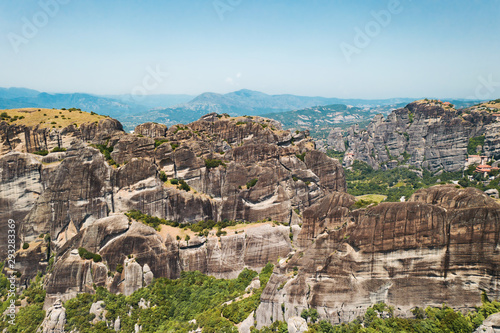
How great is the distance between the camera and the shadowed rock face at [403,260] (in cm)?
2128

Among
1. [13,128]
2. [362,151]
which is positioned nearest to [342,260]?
[13,128]

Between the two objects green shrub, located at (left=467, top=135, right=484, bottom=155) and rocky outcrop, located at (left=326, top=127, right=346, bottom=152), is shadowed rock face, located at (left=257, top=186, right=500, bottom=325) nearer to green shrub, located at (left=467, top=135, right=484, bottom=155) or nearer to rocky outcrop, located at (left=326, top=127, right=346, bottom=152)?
green shrub, located at (left=467, top=135, right=484, bottom=155)

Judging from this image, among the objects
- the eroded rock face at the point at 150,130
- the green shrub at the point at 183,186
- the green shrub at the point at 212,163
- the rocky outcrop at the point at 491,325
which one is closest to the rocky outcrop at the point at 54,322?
the green shrub at the point at 183,186

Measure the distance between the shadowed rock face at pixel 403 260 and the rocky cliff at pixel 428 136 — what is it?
89661mm

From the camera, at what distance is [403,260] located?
74.9 ft

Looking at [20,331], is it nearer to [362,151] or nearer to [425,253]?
[425,253]

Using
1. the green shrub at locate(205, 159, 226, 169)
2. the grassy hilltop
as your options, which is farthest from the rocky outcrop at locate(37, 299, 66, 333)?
the grassy hilltop

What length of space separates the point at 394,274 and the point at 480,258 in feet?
18.5

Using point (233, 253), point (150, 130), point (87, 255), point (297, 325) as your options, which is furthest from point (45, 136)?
point (297, 325)

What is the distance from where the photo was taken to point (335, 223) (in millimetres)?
26672

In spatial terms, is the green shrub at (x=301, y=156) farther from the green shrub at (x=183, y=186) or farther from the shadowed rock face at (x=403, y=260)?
the shadowed rock face at (x=403, y=260)

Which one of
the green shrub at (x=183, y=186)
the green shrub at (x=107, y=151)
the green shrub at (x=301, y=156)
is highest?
the green shrub at (x=107, y=151)

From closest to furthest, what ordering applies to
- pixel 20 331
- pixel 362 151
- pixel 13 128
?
pixel 20 331, pixel 13 128, pixel 362 151

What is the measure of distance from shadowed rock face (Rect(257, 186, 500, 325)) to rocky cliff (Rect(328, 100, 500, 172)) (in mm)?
89661
